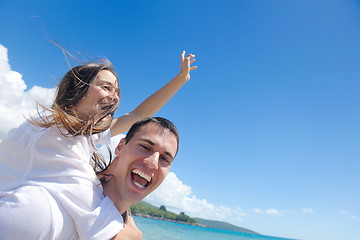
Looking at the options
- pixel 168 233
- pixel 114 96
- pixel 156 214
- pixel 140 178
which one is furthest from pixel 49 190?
pixel 156 214

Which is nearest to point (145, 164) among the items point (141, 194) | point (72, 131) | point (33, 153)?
point (141, 194)

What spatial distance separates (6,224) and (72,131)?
2.08 feet

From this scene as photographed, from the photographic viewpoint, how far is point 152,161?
1814mm

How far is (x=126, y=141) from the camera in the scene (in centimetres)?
206

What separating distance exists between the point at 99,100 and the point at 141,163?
24.2 inches

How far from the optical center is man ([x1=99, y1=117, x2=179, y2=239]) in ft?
5.88

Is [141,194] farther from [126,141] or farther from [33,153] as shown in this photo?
[33,153]

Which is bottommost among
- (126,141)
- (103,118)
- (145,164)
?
(145,164)

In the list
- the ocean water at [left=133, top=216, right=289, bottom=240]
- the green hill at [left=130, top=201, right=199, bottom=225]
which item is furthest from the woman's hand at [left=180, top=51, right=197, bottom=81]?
the green hill at [left=130, top=201, right=199, bottom=225]

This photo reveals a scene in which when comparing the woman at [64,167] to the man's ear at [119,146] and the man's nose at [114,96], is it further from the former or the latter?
the man's ear at [119,146]

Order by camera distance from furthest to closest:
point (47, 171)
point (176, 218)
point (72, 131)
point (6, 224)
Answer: point (176, 218) → point (72, 131) → point (47, 171) → point (6, 224)

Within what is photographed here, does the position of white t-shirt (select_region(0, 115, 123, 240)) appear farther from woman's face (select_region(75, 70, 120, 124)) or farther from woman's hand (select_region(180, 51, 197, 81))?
woman's hand (select_region(180, 51, 197, 81))

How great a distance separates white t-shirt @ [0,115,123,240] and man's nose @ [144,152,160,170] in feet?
1.10

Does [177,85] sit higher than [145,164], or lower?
higher
